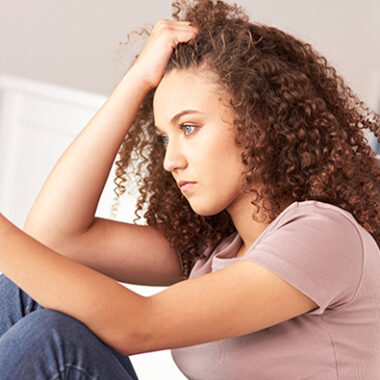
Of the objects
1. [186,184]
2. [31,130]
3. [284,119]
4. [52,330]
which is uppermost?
[284,119]

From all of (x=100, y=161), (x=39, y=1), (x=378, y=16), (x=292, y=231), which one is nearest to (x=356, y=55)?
(x=378, y=16)

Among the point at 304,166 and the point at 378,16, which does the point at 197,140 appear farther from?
the point at 378,16

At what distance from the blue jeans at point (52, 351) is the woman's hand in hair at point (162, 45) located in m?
0.51

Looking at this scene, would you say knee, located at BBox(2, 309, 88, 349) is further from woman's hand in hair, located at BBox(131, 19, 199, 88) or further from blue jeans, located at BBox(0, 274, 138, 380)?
woman's hand in hair, located at BBox(131, 19, 199, 88)

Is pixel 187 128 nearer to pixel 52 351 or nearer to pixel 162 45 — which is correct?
pixel 162 45

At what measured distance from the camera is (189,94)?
3.67 feet

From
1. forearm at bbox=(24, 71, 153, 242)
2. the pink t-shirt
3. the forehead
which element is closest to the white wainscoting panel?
forearm at bbox=(24, 71, 153, 242)

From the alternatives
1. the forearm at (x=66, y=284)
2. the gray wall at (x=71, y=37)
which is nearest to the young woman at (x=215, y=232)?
the forearm at (x=66, y=284)

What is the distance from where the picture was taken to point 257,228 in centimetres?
120

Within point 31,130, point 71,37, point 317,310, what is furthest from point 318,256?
point 71,37

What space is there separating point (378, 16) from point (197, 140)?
2625 millimetres

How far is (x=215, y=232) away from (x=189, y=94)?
356 millimetres

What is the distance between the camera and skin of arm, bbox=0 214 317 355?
92cm

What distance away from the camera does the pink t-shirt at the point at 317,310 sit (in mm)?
950
